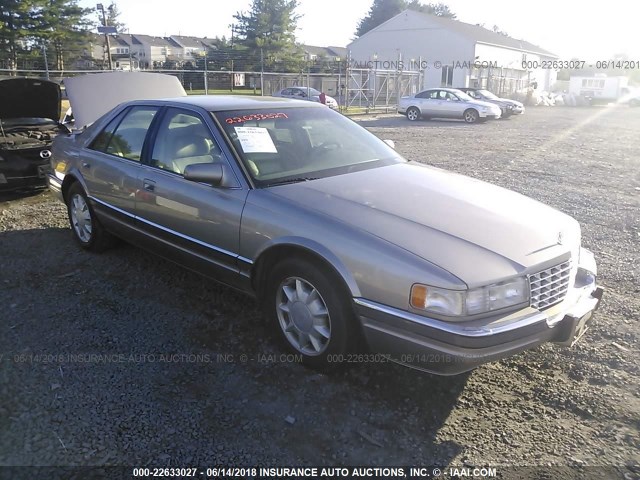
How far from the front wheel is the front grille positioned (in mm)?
21203

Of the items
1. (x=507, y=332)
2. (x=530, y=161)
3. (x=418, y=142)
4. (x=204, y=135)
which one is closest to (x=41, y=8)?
(x=418, y=142)

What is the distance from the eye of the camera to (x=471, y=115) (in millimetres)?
23062

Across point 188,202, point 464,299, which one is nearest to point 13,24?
point 188,202

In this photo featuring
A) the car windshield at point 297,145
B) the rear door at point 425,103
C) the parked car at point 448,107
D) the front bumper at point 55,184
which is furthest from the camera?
the rear door at point 425,103

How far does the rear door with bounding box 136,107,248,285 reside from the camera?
357 cm

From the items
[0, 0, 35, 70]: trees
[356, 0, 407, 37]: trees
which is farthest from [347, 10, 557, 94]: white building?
[356, 0, 407, 37]: trees

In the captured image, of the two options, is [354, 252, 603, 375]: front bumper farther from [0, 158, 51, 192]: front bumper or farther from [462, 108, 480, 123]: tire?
[462, 108, 480, 123]: tire

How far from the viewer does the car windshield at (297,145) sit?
12.1 ft

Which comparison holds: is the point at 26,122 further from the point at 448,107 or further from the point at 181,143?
the point at 448,107

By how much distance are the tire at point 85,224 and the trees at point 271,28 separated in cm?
4810

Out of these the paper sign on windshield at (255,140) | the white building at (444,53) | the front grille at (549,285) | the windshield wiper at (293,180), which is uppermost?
the white building at (444,53)

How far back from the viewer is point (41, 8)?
3706 centimetres

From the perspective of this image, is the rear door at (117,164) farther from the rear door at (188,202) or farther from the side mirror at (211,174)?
the side mirror at (211,174)

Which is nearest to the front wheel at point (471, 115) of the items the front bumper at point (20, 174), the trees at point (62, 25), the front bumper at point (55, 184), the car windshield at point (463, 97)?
the car windshield at point (463, 97)
